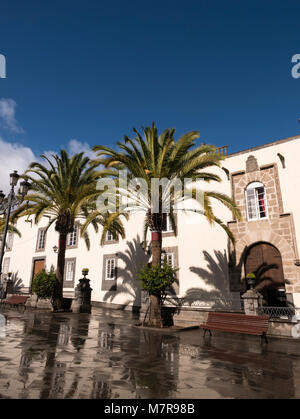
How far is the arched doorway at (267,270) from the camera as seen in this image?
14.7m

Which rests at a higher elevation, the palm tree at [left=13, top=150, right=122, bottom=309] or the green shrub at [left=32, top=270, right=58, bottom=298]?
the palm tree at [left=13, top=150, right=122, bottom=309]

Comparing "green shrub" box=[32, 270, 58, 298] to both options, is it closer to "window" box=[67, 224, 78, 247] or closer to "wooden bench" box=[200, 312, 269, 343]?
"window" box=[67, 224, 78, 247]

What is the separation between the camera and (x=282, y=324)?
1108cm

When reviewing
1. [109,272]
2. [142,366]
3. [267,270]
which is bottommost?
[142,366]

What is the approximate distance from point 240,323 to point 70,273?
1822cm

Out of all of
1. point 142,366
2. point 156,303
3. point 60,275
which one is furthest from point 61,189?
point 142,366

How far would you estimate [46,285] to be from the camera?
57.0ft

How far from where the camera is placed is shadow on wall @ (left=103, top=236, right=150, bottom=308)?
66.1 feet

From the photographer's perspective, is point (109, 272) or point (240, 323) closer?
point (240, 323)

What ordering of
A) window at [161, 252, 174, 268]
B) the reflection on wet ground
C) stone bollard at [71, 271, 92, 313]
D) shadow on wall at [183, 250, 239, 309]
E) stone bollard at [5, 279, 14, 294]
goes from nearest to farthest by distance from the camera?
the reflection on wet ground
shadow on wall at [183, 250, 239, 309]
stone bollard at [71, 271, 92, 313]
window at [161, 252, 174, 268]
stone bollard at [5, 279, 14, 294]

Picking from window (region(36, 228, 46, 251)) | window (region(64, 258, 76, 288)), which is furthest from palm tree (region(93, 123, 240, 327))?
window (region(36, 228, 46, 251))

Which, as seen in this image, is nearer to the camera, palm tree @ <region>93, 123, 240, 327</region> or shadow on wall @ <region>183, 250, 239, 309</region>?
palm tree @ <region>93, 123, 240, 327</region>

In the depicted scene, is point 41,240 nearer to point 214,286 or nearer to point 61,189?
point 61,189
